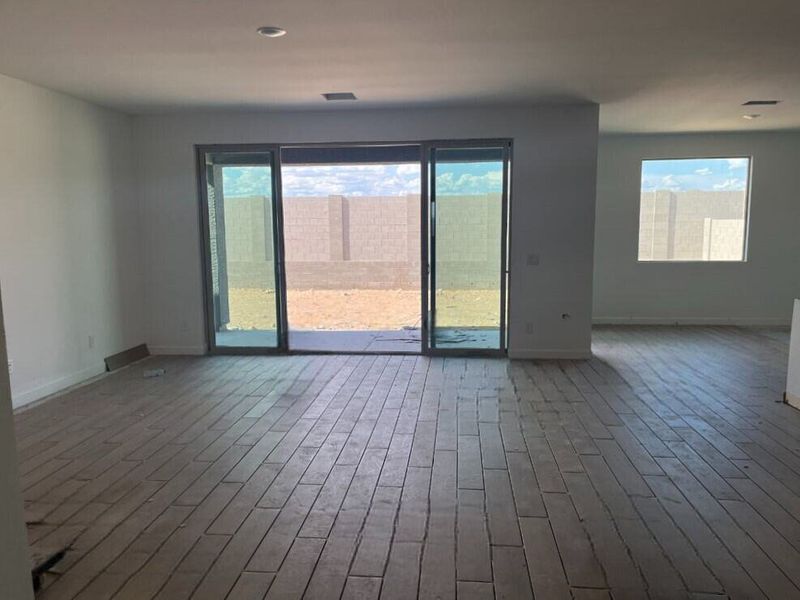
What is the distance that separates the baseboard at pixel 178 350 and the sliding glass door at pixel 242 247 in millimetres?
135

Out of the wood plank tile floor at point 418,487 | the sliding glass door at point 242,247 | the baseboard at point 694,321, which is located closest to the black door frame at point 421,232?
the sliding glass door at point 242,247

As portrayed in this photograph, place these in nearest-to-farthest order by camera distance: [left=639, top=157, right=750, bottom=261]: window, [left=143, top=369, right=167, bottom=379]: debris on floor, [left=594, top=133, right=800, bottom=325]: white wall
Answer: [left=143, top=369, right=167, bottom=379]: debris on floor → [left=594, top=133, right=800, bottom=325]: white wall → [left=639, top=157, right=750, bottom=261]: window

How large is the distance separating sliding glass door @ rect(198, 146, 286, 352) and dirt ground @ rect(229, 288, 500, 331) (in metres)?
0.02

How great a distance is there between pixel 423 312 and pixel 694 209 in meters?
4.42

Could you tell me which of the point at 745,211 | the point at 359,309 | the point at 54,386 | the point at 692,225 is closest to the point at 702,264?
the point at 692,225

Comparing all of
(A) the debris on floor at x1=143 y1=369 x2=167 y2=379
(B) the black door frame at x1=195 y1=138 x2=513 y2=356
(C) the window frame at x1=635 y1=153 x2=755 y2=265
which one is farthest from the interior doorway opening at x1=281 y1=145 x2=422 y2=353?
(A) the debris on floor at x1=143 y1=369 x2=167 y2=379

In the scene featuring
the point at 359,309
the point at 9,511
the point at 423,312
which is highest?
the point at 9,511

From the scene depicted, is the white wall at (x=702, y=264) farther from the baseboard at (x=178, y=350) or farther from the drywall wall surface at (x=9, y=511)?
the drywall wall surface at (x=9, y=511)

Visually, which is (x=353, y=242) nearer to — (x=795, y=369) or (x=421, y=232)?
(x=421, y=232)

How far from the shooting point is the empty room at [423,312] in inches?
91.2

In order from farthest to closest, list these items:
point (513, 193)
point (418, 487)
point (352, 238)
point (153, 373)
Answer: point (352, 238) → point (513, 193) → point (153, 373) → point (418, 487)

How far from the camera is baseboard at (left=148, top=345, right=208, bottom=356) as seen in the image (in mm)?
5996

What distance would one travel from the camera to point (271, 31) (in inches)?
126

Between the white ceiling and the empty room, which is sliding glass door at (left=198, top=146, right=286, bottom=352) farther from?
the white ceiling
